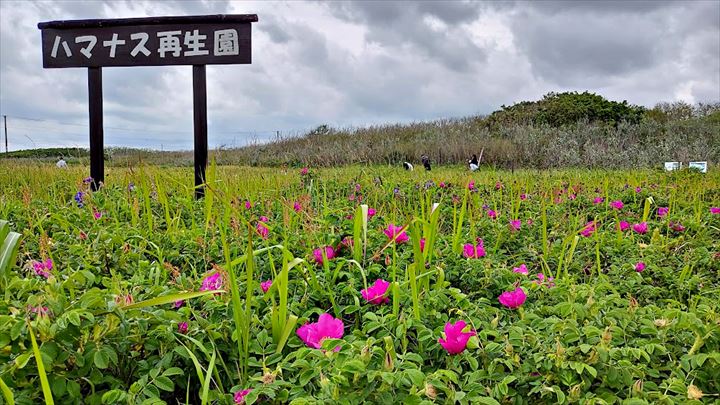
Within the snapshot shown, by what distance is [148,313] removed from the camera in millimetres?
1122

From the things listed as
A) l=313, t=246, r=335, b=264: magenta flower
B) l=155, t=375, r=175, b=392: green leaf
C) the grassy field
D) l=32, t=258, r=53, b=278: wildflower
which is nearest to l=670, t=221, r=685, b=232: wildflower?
the grassy field

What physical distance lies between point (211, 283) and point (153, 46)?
163 inches

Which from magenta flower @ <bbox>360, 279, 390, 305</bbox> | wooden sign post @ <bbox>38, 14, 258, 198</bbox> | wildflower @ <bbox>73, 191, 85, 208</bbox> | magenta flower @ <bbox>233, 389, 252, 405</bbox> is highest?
wooden sign post @ <bbox>38, 14, 258, 198</bbox>

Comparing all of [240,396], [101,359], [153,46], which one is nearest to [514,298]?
[240,396]

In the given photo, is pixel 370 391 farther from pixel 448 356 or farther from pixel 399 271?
pixel 399 271

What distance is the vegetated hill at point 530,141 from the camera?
11195mm

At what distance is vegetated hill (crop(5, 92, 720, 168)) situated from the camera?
11.2 meters

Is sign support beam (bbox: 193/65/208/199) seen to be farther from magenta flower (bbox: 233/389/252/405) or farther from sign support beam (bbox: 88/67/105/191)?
magenta flower (bbox: 233/389/252/405)

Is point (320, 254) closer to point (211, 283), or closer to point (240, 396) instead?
point (211, 283)

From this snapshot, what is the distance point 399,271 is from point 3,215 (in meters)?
2.43

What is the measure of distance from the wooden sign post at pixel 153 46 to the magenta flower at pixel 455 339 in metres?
3.84

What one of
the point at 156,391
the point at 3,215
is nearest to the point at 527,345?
the point at 156,391

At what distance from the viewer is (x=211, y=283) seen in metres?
1.47

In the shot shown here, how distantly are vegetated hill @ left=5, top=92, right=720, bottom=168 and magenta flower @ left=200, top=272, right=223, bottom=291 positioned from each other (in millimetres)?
6816
